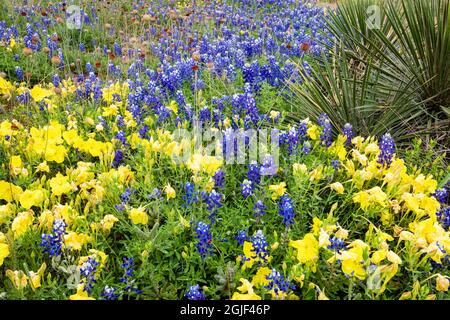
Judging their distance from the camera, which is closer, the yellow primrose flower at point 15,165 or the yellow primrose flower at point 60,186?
the yellow primrose flower at point 60,186

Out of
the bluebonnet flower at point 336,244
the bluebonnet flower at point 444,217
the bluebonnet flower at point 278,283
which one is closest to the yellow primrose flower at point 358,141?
the bluebonnet flower at point 444,217

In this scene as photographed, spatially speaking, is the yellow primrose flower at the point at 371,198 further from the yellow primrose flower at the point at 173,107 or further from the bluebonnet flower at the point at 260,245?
the yellow primrose flower at the point at 173,107

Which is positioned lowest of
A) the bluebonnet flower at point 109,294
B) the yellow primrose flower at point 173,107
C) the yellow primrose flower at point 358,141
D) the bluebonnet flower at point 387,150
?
the bluebonnet flower at point 109,294

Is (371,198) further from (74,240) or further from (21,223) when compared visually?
(21,223)

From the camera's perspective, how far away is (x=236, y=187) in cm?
254

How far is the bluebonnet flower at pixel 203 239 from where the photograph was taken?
192cm

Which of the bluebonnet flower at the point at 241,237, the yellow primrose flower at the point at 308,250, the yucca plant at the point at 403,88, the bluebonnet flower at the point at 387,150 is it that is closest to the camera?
the yellow primrose flower at the point at 308,250

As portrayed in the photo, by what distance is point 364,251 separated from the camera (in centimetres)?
166

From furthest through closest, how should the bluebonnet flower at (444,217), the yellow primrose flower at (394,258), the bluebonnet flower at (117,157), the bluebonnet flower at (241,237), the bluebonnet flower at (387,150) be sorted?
the bluebonnet flower at (117,157), the bluebonnet flower at (387,150), the bluebonnet flower at (444,217), the bluebonnet flower at (241,237), the yellow primrose flower at (394,258)

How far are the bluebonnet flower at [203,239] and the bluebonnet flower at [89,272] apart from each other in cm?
43

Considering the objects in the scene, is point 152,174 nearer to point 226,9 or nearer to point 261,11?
point 226,9

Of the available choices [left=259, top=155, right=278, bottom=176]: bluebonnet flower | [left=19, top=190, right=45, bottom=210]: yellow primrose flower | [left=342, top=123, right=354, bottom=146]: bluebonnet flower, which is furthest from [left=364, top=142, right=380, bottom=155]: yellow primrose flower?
[left=19, top=190, right=45, bottom=210]: yellow primrose flower

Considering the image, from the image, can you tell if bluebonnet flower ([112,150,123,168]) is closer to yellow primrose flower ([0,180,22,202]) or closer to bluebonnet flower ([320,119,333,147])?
yellow primrose flower ([0,180,22,202])
